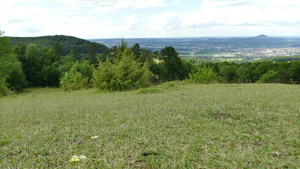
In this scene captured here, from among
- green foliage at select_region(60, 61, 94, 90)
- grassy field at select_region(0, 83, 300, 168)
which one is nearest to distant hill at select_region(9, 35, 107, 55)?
green foliage at select_region(60, 61, 94, 90)

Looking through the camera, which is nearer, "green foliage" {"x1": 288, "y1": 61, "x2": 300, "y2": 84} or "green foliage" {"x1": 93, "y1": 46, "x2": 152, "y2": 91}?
"green foliage" {"x1": 93, "y1": 46, "x2": 152, "y2": 91}

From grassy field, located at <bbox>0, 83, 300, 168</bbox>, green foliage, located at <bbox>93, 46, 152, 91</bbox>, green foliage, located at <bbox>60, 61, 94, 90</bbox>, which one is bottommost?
green foliage, located at <bbox>60, 61, 94, 90</bbox>

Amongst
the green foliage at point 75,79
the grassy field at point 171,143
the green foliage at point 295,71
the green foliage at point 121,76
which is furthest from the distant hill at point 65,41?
the grassy field at point 171,143

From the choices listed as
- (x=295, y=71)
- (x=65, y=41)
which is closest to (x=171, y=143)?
(x=295, y=71)

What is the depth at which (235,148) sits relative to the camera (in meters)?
2.39

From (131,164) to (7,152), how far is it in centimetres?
200

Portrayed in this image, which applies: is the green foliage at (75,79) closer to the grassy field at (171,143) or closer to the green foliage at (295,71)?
the grassy field at (171,143)

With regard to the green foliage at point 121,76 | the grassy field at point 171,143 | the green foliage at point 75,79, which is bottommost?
the green foliage at point 75,79

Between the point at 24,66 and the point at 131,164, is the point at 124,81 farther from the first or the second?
the point at 24,66

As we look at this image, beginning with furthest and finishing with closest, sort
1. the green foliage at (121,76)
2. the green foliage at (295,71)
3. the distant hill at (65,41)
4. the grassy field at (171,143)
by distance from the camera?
the distant hill at (65,41) < the green foliage at (295,71) < the green foliage at (121,76) < the grassy field at (171,143)

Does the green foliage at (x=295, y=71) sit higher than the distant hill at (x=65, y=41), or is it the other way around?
the distant hill at (x=65, y=41)

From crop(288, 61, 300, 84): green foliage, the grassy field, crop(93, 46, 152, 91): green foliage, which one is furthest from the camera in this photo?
crop(288, 61, 300, 84): green foliage

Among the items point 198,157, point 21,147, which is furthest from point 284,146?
point 21,147

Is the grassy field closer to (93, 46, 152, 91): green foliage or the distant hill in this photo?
(93, 46, 152, 91): green foliage
